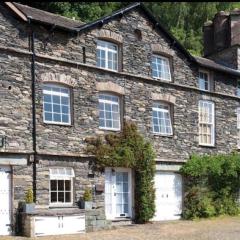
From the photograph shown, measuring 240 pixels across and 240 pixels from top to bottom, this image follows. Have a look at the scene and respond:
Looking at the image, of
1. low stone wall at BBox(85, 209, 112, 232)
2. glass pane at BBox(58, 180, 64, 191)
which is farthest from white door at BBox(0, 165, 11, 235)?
low stone wall at BBox(85, 209, 112, 232)

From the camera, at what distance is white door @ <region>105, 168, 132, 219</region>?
58.6 feet

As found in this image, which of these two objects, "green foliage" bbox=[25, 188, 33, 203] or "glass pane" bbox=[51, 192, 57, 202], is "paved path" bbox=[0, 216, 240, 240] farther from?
"glass pane" bbox=[51, 192, 57, 202]

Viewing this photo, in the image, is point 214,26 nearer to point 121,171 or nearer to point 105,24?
point 105,24

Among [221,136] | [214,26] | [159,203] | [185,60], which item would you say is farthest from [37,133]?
[214,26]

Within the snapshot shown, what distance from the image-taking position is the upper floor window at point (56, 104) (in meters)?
16.2

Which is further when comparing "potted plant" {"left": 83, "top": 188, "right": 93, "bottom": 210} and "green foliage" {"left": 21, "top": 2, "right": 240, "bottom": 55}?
"green foliage" {"left": 21, "top": 2, "right": 240, "bottom": 55}

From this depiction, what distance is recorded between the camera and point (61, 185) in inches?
634

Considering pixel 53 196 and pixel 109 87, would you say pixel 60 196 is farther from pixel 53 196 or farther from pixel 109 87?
pixel 109 87

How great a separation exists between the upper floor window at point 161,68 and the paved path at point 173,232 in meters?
6.31

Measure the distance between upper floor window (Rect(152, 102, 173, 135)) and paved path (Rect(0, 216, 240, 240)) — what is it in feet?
13.0

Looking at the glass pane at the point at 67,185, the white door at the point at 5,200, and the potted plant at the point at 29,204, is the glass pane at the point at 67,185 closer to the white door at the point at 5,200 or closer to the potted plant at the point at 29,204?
the potted plant at the point at 29,204

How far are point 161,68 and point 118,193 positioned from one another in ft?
19.7

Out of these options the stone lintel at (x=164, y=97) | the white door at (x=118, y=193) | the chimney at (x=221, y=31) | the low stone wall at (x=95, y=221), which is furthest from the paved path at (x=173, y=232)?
the chimney at (x=221, y=31)

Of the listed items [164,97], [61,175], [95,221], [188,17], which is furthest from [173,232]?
[188,17]
